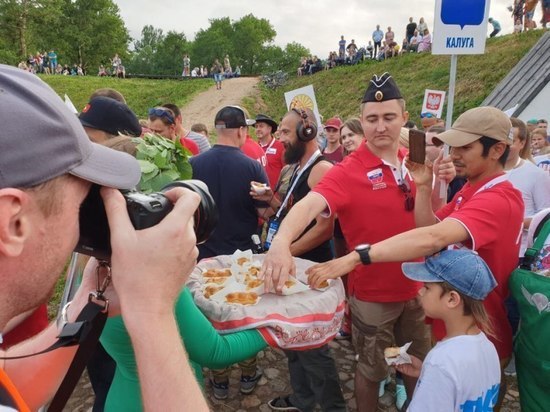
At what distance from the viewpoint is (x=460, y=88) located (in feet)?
48.8

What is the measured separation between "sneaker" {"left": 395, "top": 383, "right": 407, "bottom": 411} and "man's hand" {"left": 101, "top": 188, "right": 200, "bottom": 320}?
283cm

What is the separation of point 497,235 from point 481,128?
64 centimetres

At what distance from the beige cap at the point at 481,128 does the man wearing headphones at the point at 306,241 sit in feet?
3.30

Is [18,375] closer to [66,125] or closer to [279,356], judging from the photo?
[66,125]

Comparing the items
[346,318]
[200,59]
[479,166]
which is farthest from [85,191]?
[200,59]

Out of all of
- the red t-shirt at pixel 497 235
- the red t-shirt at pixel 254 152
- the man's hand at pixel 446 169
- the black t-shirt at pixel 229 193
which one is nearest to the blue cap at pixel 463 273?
the red t-shirt at pixel 497 235

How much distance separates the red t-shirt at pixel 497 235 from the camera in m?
2.10

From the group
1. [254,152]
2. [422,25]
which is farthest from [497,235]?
[422,25]

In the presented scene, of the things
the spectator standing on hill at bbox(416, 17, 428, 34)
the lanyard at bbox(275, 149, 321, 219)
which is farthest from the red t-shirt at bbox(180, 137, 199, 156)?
the spectator standing on hill at bbox(416, 17, 428, 34)

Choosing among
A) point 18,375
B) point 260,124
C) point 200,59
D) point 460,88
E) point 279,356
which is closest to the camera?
point 18,375

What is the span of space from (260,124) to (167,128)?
105 inches

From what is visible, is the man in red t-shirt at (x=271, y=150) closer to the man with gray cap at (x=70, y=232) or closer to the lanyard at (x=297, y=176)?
the lanyard at (x=297, y=176)

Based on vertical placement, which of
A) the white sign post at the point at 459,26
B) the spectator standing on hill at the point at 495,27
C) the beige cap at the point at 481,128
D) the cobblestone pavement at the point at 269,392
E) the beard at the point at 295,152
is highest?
the spectator standing on hill at the point at 495,27

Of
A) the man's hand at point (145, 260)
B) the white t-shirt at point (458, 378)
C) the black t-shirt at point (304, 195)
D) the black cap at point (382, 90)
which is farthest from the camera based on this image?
the black t-shirt at point (304, 195)
